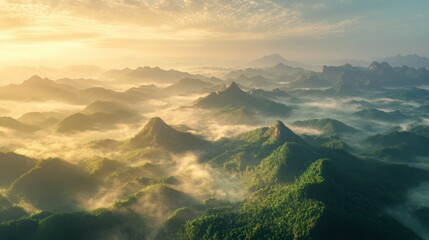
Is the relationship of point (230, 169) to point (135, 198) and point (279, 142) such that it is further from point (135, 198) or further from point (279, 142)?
point (135, 198)

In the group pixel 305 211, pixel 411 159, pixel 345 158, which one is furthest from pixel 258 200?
pixel 411 159

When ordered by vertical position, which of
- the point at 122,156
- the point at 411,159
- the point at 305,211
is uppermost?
the point at 305,211

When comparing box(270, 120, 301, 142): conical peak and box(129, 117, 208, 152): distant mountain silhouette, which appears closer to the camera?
box(270, 120, 301, 142): conical peak

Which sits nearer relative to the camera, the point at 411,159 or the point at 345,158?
the point at 345,158

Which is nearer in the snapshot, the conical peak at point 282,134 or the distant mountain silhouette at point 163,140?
the conical peak at point 282,134

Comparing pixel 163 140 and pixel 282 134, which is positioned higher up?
pixel 282 134

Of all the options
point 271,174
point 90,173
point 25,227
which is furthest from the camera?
point 90,173

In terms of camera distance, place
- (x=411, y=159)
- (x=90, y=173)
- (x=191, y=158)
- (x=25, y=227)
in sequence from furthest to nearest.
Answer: (x=411, y=159), (x=191, y=158), (x=90, y=173), (x=25, y=227)

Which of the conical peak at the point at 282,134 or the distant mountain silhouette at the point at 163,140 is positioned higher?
the conical peak at the point at 282,134

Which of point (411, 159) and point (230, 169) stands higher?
point (230, 169)

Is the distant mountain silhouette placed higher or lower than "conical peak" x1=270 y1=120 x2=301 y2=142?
lower

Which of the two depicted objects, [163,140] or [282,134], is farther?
[163,140]
